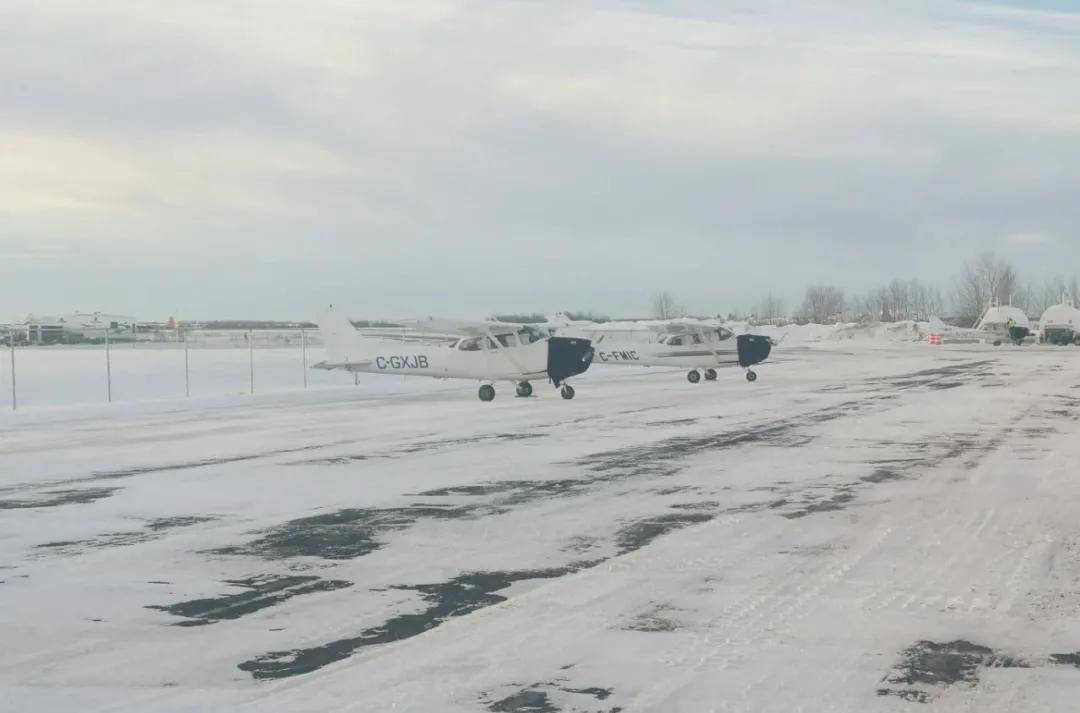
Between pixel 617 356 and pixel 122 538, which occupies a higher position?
pixel 617 356

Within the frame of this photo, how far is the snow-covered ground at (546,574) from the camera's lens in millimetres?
4867

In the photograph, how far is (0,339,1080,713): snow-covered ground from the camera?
487cm

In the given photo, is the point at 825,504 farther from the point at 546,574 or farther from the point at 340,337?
the point at 340,337

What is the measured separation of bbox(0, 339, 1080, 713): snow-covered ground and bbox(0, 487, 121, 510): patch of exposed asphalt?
0.22ft

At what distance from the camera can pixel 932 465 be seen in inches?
501

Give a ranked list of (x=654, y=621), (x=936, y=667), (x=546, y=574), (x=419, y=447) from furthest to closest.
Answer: (x=419, y=447) → (x=546, y=574) → (x=654, y=621) → (x=936, y=667)

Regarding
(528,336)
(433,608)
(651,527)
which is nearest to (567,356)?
(528,336)

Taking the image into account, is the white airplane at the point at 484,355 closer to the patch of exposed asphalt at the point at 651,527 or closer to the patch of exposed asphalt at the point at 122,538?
the patch of exposed asphalt at the point at 122,538

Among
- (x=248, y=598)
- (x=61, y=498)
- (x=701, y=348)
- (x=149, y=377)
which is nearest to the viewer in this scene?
(x=248, y=598)

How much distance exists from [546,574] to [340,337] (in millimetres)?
22019

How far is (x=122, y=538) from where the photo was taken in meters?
8.61

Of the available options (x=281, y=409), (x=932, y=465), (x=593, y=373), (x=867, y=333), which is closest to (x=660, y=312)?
(x=867, y=333)

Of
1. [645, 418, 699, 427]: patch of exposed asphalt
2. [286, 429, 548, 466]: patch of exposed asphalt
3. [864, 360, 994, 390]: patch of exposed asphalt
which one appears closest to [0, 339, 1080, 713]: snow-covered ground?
[286, 429, 548, 466]: patch of exposed asphalt

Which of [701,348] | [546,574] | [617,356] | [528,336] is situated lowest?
[546,574]
